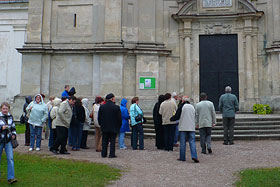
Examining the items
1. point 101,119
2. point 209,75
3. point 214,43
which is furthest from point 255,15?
point 101,119

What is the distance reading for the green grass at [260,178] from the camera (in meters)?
5.54

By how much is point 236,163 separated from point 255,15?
11.4 meters

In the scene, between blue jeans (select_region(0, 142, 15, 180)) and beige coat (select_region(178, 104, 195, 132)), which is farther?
beige coat (select_region(178, 104, 195, 132))

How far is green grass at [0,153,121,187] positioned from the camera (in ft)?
18.3

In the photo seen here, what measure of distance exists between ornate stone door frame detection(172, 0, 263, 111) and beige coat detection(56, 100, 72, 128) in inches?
375

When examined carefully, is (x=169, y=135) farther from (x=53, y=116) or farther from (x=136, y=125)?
(x=53, y=116)

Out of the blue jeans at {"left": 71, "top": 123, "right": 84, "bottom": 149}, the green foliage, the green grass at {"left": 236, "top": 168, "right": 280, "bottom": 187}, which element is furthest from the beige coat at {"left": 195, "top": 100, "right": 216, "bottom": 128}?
the green foliage

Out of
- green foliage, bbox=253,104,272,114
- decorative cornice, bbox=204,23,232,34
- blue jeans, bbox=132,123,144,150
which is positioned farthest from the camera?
decorative cornice, bbox=204,23,232,34

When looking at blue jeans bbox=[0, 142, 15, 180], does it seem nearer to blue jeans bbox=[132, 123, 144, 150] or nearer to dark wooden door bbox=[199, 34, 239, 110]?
blue jeans bbox=[132, 123, 144, 150]

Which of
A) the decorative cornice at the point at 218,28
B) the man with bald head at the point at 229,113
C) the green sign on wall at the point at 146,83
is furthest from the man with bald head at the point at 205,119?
the decorative cornice at the point at 218,28

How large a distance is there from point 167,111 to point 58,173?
3988mm

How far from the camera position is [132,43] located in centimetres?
1656

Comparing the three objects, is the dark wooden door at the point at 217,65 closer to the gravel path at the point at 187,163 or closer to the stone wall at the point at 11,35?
the gravel path at the point at 187,163

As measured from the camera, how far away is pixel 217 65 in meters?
17.0
